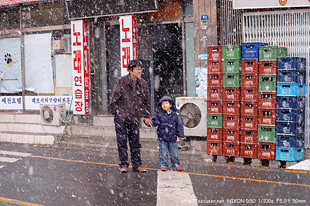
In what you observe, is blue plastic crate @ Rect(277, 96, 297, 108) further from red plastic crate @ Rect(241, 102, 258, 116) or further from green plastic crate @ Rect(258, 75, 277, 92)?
red plastic crate @ Rect(241, 102, 258, 116)

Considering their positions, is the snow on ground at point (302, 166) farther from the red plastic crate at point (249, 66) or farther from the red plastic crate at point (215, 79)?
the red plastic crate at point (215, 79)

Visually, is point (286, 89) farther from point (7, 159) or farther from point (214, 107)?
point (7, 159)

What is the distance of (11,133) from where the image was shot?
14.2 m

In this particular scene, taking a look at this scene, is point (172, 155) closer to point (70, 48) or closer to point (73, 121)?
point (73, 121)

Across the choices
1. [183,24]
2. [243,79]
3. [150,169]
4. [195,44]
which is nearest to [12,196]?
[150,169]

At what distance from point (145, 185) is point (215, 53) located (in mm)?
4088

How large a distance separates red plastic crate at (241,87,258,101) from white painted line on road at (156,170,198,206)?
2.58m

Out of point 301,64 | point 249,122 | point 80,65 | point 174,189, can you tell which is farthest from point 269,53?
point 80,65

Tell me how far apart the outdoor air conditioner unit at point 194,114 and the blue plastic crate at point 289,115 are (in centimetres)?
210

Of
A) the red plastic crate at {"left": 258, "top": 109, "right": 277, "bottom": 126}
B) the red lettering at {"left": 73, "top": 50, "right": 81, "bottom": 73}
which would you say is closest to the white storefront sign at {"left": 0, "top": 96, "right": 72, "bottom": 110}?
the red lettering at {"left": 73, "top": 50, "right": 81, "bottom": 73}

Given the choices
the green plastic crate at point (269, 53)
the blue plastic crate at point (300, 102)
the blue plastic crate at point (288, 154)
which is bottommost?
the blue plastic crate at point (288, 154)

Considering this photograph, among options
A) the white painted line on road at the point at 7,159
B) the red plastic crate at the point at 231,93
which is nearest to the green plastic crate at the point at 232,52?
the red plastic crate at the point at 231,93

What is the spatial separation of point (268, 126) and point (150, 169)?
9.68ft

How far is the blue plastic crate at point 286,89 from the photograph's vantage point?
897 cm
